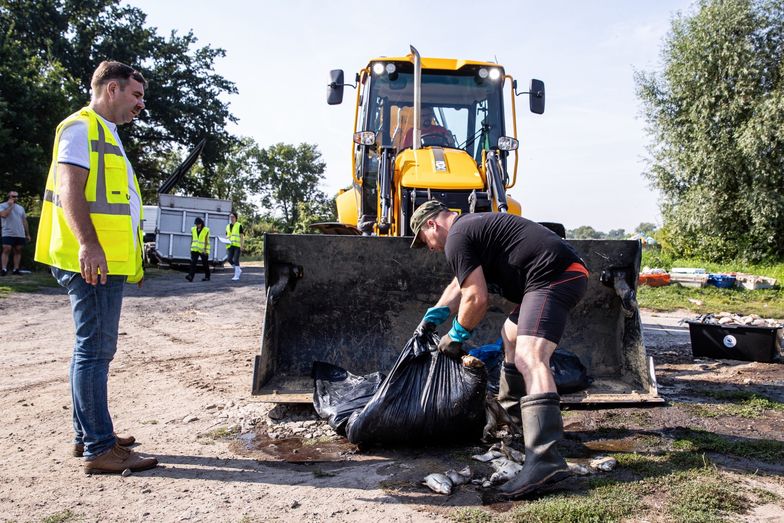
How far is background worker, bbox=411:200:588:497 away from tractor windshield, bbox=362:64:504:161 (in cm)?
283

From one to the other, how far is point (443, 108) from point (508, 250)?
3307 mm

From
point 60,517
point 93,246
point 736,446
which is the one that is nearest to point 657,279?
point 736,446

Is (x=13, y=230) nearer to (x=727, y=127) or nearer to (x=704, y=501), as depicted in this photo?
(x=704, y=501)

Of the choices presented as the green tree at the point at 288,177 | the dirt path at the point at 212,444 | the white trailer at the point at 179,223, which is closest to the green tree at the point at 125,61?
the white trailer at the point at 179,223

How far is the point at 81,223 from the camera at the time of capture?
286 cm

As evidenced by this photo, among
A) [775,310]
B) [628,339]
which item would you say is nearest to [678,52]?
[775,310]

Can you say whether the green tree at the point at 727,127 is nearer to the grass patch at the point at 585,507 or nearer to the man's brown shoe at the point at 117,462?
the grass patch at the point at 585,507

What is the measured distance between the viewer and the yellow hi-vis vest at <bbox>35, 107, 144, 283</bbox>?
2959 mm

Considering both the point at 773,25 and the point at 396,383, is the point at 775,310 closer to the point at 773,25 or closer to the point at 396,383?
the point at 396,383

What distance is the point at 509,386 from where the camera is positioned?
353 centimetres

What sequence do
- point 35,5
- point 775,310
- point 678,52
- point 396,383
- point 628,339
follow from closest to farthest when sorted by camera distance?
point 396,383 → point 628,339 → point 775,310 → point 678,52 → point 35,5

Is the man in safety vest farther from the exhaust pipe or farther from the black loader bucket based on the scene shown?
the exhaust pipe

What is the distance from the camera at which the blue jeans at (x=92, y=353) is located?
9.69ft

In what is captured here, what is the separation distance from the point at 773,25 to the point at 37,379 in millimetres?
19559
